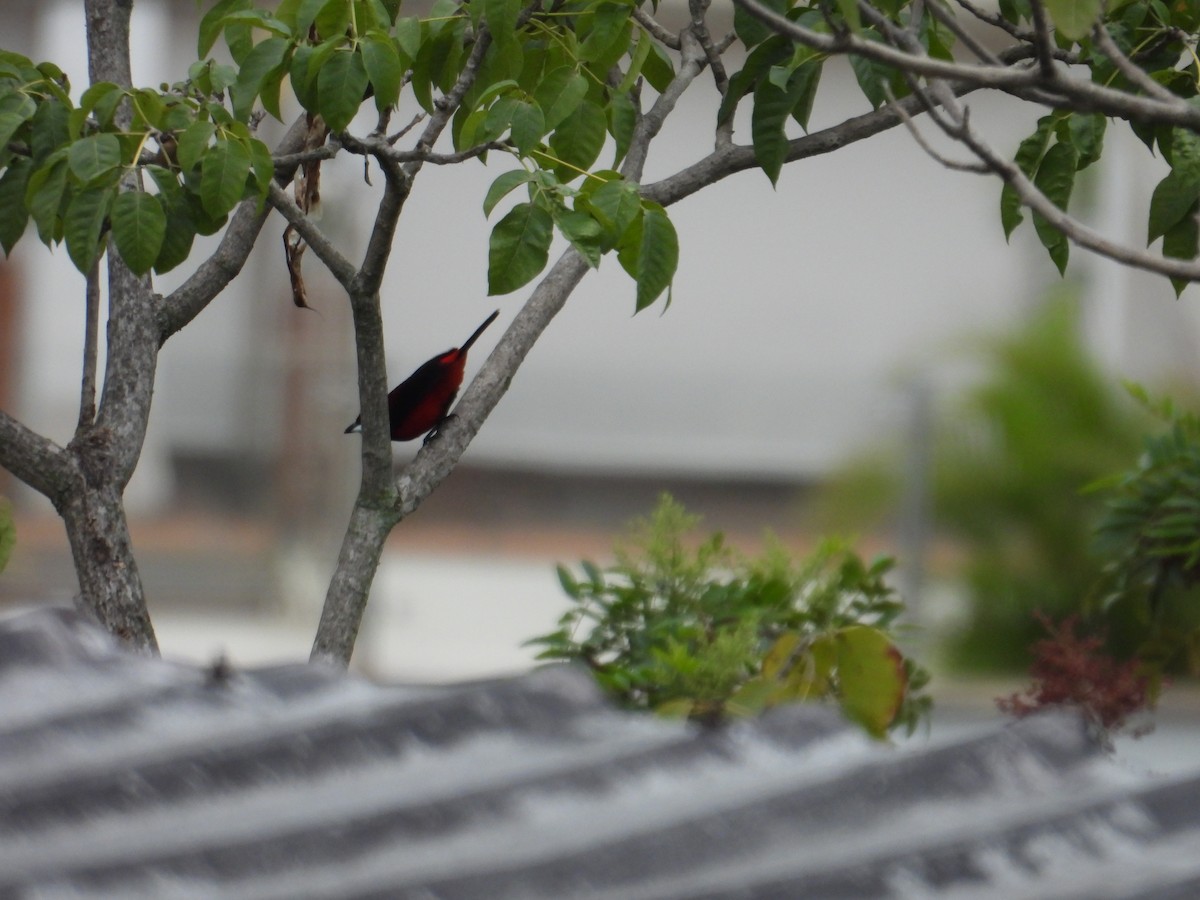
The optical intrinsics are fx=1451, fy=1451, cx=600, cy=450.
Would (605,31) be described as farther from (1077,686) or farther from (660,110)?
(1077,686)

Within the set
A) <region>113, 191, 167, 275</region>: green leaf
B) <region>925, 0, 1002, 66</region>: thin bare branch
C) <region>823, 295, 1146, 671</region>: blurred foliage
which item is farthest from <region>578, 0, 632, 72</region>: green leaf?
<region>823, 295, 1146, 671</region>: blurred foliage

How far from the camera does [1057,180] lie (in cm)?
197

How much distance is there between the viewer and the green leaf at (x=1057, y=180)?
196cm

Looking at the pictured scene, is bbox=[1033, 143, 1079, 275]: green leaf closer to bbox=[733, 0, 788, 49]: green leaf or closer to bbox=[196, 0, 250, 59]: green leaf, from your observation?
bbox=[733, 0, 788, 49]: green leaf

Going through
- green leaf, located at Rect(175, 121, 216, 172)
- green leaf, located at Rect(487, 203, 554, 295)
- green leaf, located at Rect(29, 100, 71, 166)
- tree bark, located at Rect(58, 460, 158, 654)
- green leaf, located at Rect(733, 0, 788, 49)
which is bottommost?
tree bark, located at Rect(58, 460, 158, 654)

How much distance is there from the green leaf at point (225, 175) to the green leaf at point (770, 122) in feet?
2.02

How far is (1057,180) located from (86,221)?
1.25 meters

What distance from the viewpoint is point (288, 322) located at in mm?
9891

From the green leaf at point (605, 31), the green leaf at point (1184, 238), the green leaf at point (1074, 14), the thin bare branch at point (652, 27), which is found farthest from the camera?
the thin bare branch at point (652, 27)

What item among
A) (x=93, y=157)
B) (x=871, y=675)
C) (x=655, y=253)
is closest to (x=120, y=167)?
(x=93, y=157)

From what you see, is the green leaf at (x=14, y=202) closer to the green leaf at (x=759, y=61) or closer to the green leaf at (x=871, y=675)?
the green leaf at (x=759, y=61)

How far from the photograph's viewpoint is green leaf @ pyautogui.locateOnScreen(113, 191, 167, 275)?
64.3 inches

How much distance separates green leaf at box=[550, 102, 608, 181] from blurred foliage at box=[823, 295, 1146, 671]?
481 centimetres

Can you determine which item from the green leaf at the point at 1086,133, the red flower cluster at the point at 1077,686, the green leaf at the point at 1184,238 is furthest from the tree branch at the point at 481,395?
the red flower cluster at the point at 1077,686
